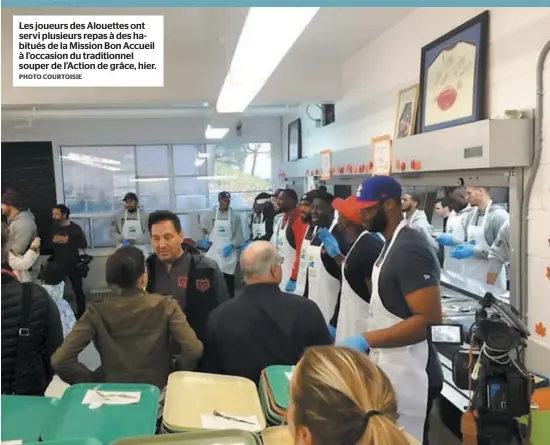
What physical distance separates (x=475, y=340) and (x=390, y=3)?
1.06m

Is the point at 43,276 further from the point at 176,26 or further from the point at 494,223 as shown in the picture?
the point at 494,223

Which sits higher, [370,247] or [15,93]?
[15,93]

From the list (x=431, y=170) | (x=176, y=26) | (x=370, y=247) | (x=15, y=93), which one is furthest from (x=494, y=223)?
(x=15, y=93)

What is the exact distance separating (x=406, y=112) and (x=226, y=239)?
353cm

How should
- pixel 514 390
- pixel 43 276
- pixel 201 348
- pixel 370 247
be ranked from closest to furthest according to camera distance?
1. pixel 514 390
2. pixel 201 348
3. pixel 370 247
4. pixel 43 276

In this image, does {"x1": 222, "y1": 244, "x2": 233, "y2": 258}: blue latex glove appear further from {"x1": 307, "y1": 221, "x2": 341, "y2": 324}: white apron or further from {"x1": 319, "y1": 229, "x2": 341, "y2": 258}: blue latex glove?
{"x1": 319, "y1": 229, "x2": 341, "y2": 258}: blue latex glove

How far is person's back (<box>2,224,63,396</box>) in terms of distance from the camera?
2.24 metres

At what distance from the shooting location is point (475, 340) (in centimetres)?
177

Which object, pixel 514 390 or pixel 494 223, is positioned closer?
pixel 514 390

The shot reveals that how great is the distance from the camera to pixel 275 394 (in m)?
1.54

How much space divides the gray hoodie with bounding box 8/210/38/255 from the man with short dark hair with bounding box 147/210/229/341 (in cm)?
324

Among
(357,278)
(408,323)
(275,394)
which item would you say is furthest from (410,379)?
(275,394)

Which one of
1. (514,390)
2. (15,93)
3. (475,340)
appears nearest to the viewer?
(514,390)
